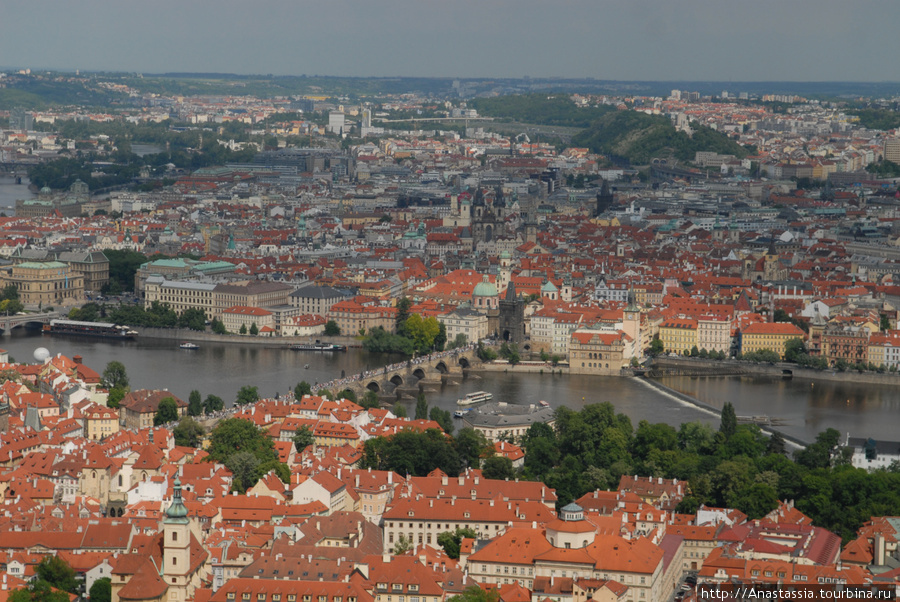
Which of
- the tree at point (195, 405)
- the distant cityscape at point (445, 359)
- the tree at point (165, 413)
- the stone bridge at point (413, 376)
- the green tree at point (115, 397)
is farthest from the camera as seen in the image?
the stone bridge at point (413, 376)

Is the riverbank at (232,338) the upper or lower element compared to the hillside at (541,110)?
lower

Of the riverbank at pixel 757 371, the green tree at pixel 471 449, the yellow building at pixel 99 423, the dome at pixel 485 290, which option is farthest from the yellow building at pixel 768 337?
the yellow building at pixel 99 423

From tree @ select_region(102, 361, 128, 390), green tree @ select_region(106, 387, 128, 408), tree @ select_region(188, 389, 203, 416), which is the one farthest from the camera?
tree @ select_region(102, 361, 128, 390)

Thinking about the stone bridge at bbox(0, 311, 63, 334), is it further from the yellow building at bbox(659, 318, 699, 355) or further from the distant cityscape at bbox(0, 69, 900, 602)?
the yellow building at bbox(659, 318, 699, 355)

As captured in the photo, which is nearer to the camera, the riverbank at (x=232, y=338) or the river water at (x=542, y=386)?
the river water at (x=542, y=386)

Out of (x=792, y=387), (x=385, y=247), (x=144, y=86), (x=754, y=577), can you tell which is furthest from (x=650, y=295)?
(x=144, y=86)

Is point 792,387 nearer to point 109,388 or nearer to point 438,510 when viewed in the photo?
point 109,388

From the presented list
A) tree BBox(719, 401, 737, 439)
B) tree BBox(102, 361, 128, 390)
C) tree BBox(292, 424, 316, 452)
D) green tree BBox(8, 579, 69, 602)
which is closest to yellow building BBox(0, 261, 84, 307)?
tree BBox(102, 361, 128, 390)

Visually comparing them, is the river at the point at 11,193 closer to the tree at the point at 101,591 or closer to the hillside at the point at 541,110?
→ the hillside at the point at 541,110
